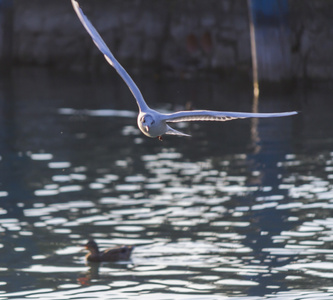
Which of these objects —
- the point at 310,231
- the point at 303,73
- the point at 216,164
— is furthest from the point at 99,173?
the point at 303,73

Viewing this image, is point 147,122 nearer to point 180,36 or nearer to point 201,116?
point 201,116

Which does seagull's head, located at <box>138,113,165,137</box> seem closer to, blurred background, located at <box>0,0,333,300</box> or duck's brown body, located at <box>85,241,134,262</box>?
blurred background, located at <box>0,0,333,300</box>

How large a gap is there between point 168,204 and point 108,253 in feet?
8.30

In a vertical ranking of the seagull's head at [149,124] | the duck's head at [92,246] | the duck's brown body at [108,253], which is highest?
the seagull's head at [149,124]

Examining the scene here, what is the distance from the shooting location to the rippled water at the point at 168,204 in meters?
10.5

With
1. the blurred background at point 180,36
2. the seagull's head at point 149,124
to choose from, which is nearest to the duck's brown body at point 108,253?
the seagull's head at point 149,124

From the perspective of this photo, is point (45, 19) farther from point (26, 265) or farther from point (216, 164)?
point (26, 265)

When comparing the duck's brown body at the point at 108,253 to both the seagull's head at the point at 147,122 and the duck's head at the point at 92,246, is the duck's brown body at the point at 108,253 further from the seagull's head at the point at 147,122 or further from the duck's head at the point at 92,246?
the seagull's head at the point at 147,122

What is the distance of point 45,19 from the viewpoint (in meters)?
28.8

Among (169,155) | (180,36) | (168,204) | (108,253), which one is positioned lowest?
(108,253)

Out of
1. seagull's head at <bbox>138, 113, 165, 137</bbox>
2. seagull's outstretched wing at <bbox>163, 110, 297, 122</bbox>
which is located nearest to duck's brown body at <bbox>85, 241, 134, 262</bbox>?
seagull's head at <bbox>138, 113, 165, 137</bbox>

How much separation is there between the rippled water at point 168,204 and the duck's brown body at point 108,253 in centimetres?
10

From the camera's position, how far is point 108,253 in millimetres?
11234

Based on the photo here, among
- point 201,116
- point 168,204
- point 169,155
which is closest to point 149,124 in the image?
point 201,116
